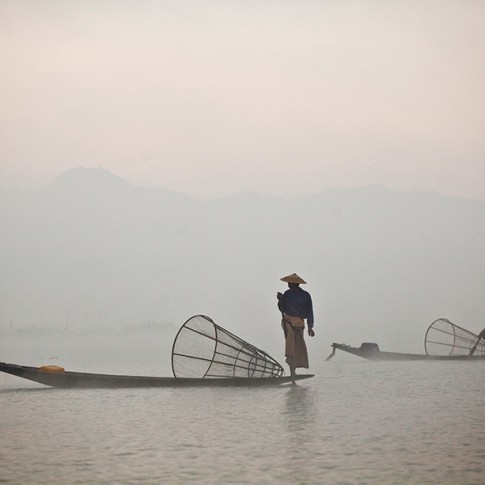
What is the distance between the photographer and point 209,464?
6.73 metres

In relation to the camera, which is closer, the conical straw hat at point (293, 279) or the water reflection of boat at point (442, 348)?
the conical straw hat at point (293, 279)

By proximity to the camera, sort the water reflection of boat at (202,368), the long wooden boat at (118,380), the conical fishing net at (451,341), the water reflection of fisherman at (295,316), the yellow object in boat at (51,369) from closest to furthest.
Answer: the yellow object in boat at (51,369)
the long wooden boat at (118,380)
the water reflection of boat at (202,368)
the water reflection of fisherman at (295,316)
the conical fishing net at (451,341)

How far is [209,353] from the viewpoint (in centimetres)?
1519

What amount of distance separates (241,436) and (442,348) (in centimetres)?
2068

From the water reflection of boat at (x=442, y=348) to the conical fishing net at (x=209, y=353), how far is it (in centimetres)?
1162

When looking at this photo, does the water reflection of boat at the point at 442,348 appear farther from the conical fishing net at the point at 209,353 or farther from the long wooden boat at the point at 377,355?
the conical fishing net at the point at 209,353

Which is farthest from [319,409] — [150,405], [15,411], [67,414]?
[15,411]

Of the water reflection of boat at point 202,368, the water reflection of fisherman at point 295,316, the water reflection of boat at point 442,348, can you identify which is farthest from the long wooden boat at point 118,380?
the water reflection of boat at point 442,348

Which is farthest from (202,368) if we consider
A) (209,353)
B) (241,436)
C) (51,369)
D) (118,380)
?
(241,436)

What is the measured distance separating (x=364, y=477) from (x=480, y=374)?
14.6 metres

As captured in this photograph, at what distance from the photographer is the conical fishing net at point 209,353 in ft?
49.0

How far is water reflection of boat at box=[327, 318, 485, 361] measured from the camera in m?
26.8

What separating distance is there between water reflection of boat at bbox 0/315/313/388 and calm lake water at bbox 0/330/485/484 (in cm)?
47

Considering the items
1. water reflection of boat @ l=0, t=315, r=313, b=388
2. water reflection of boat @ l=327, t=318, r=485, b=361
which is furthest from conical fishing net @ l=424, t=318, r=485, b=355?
water reflection of boat @ l=0, t=315, r=313, b=388
